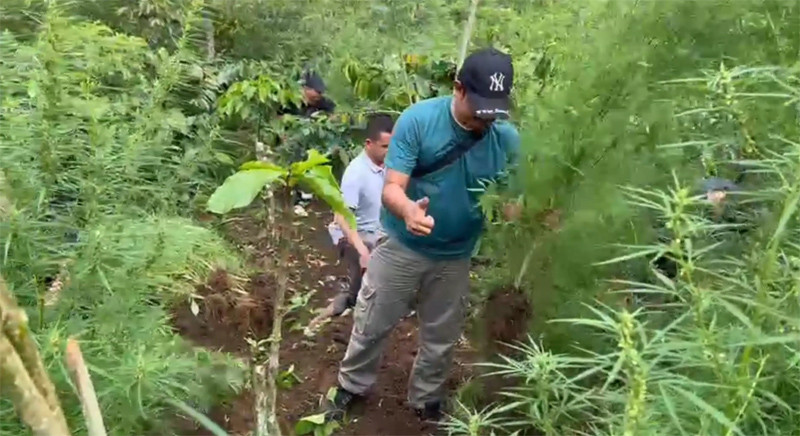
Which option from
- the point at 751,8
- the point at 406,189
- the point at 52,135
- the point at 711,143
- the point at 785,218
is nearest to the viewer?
the point at 785,218

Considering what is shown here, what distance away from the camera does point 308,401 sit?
400 cm

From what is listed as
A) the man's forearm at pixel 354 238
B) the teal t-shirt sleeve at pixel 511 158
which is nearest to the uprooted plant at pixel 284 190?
the teal t-shirt sleeve at pixel 511 158

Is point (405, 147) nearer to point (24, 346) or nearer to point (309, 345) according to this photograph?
point (309, 345)

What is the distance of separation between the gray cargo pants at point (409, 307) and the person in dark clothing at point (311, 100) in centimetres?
307

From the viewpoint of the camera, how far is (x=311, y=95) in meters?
6.62

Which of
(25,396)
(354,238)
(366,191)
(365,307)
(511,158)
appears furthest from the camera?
(366,191)

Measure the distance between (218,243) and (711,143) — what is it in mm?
1917

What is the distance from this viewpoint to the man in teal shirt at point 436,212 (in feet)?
10.3

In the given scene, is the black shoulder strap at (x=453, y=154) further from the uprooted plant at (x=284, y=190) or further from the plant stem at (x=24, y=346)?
the plant stem at (x=24, y=346)

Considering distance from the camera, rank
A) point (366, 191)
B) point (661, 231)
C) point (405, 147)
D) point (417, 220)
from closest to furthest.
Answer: point (661, 231) → point (417, 220) → point (405, 147) → point (366, 191)

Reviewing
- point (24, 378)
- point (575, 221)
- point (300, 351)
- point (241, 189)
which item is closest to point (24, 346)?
point (24, 378)

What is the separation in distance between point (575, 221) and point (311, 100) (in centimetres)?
394

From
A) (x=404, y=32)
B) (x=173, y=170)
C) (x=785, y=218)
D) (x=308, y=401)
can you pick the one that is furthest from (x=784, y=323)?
(x=404, y=32)

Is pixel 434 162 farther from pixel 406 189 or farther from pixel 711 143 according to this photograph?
pixel 711 143
